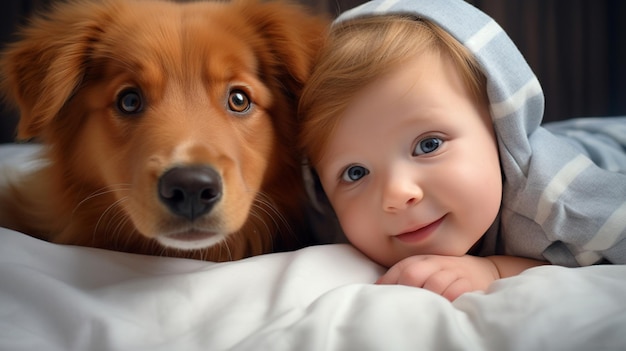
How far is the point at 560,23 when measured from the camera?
338cm

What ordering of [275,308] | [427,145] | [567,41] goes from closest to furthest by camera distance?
[275,308] → [427,145] → [567,41]

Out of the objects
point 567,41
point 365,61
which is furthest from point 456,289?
point 567,41

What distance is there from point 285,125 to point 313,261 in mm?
515

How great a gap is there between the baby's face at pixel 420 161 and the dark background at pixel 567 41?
190cm

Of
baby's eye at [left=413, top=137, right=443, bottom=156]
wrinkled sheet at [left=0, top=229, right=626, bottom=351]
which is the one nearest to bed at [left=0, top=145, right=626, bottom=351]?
wrinkled sheet at [left=0, top=229, right=626, bottom=351]

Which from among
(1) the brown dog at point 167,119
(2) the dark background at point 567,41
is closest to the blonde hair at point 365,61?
(1) the brown dog at point 167,119

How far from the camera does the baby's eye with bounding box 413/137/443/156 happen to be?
4.99 feet

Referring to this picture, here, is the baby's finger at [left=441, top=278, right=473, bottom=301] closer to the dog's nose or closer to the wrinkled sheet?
the wrinkled sheet

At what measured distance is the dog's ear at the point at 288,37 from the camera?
1776 millimetres

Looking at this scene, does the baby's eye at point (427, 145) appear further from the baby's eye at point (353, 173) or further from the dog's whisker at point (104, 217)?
the dog's whisker at point (104, 217)

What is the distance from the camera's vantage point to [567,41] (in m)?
3.41

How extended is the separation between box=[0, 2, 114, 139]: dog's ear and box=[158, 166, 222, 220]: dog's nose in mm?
530

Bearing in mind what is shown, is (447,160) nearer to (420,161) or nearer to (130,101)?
(420,161)

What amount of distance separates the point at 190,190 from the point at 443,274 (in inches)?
25.5
